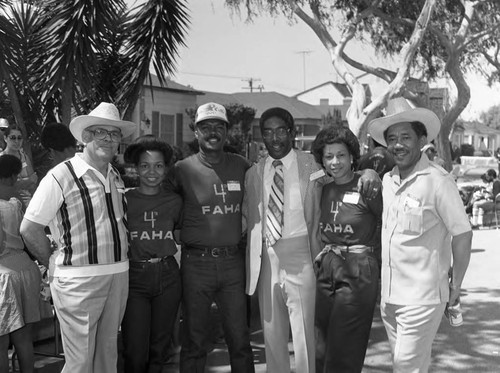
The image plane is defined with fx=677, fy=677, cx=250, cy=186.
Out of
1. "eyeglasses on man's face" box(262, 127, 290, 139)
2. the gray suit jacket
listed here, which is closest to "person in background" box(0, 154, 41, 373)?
the gray suit jacket

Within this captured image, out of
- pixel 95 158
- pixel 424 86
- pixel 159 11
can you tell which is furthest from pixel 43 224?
pixel 424 86

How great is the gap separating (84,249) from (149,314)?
2.50 feet

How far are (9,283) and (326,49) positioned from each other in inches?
483

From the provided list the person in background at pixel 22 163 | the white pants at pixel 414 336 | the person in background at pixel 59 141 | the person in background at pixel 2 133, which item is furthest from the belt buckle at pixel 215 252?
the person in background at pixel 2 133

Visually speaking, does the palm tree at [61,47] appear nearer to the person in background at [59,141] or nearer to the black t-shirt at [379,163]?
the person in background at [59,141]

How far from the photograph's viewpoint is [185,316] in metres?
4.64

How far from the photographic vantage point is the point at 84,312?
3.97 meters

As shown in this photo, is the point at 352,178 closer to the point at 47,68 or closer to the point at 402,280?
the point at 402,280

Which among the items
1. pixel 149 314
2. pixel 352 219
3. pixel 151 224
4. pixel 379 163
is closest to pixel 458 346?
pixel 379 163

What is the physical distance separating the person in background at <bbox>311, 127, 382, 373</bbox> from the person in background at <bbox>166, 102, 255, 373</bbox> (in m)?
0.59

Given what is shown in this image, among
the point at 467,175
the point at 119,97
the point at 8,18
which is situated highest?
the point at 8,18

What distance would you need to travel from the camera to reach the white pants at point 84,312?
13.0ft

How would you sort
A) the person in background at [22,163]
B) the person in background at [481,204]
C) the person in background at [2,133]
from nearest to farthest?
the person in background at [22,163], the person in background at [2,133], the person in background at [481,204]

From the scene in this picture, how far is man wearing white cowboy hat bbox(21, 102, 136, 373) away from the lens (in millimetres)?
3945
